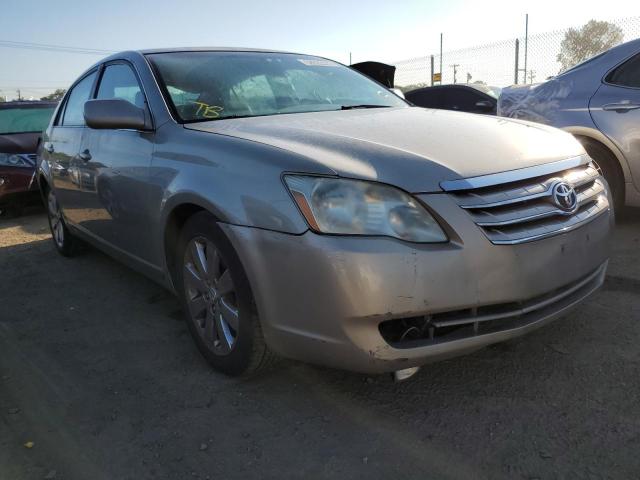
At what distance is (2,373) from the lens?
9.37ft

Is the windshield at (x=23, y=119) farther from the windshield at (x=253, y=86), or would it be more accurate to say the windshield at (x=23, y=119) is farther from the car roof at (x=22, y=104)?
the windshield at (x=253, y=86)

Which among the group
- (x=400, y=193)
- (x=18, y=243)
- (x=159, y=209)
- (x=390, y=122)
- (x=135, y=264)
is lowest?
(x=18, y=243)

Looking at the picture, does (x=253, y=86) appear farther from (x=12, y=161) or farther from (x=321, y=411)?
(x=12, y=161)

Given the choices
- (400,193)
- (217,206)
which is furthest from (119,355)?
(400,193)

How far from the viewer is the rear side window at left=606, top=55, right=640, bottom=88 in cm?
429

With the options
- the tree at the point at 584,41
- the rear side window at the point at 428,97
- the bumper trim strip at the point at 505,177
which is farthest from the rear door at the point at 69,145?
the tree at the point at 584,41

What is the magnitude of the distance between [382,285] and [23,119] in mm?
7819

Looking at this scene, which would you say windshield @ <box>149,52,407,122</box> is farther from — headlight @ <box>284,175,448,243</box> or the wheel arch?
headlight @ <box>284,175,448,243</box>

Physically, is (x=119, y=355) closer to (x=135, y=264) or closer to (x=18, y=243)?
(x=135, y=264)

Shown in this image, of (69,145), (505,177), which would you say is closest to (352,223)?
(505,177)

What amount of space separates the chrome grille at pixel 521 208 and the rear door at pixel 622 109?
2203 millimetres

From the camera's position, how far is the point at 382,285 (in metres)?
1.93

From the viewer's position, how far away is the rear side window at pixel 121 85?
3.30 metres

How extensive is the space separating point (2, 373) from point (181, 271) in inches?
42.1
